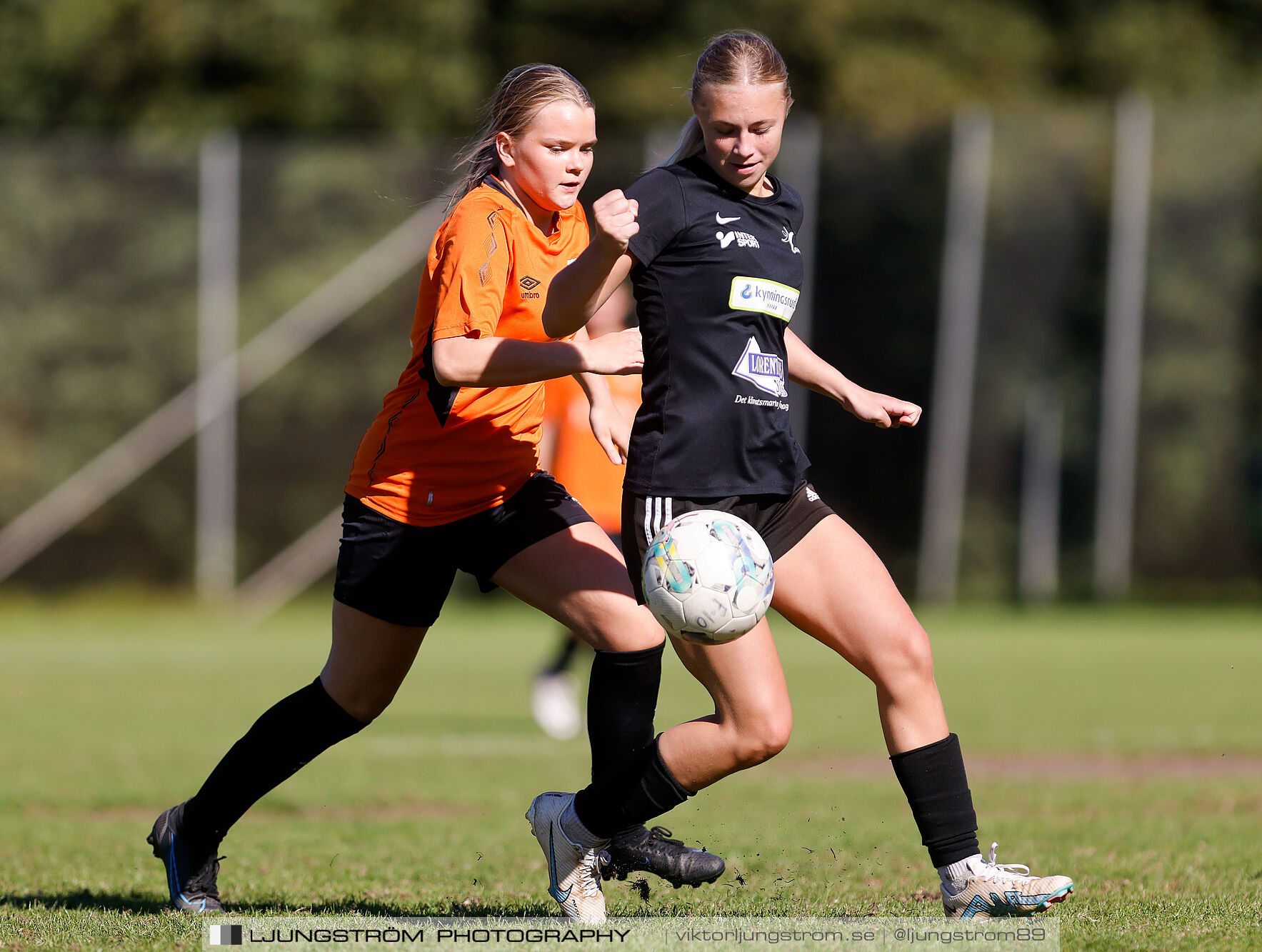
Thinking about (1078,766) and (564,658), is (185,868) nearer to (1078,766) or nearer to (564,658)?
(564,658)

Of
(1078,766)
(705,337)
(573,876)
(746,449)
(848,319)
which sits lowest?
(1078,766)

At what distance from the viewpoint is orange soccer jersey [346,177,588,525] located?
4.27m

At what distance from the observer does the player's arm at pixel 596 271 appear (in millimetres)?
3680

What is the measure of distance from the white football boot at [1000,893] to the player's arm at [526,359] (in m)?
1.49

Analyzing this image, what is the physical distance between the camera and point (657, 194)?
3.90 m

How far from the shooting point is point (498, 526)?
175 inches

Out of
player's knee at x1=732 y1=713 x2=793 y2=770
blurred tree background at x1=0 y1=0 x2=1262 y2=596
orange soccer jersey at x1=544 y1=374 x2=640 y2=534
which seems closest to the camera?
player's knee at x1=732 y1=713 x2=793 y2=770

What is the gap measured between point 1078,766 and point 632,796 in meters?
4.40

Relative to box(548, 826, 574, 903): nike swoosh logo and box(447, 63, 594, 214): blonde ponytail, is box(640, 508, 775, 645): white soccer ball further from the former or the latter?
box(447, 63, 594, 214): blonde ponytail

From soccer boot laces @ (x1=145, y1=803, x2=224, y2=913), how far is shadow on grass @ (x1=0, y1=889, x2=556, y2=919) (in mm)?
54

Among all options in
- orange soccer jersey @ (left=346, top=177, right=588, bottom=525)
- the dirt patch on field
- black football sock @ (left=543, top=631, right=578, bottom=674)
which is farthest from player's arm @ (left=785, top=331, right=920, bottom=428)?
black football sock @ (left=543, top=631, right=578, bottom=674)

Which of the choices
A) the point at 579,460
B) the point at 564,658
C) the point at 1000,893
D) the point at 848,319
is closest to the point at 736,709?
the point at 1000,893

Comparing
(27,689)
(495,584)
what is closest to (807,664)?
(27,689)

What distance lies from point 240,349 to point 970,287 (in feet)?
27.7
